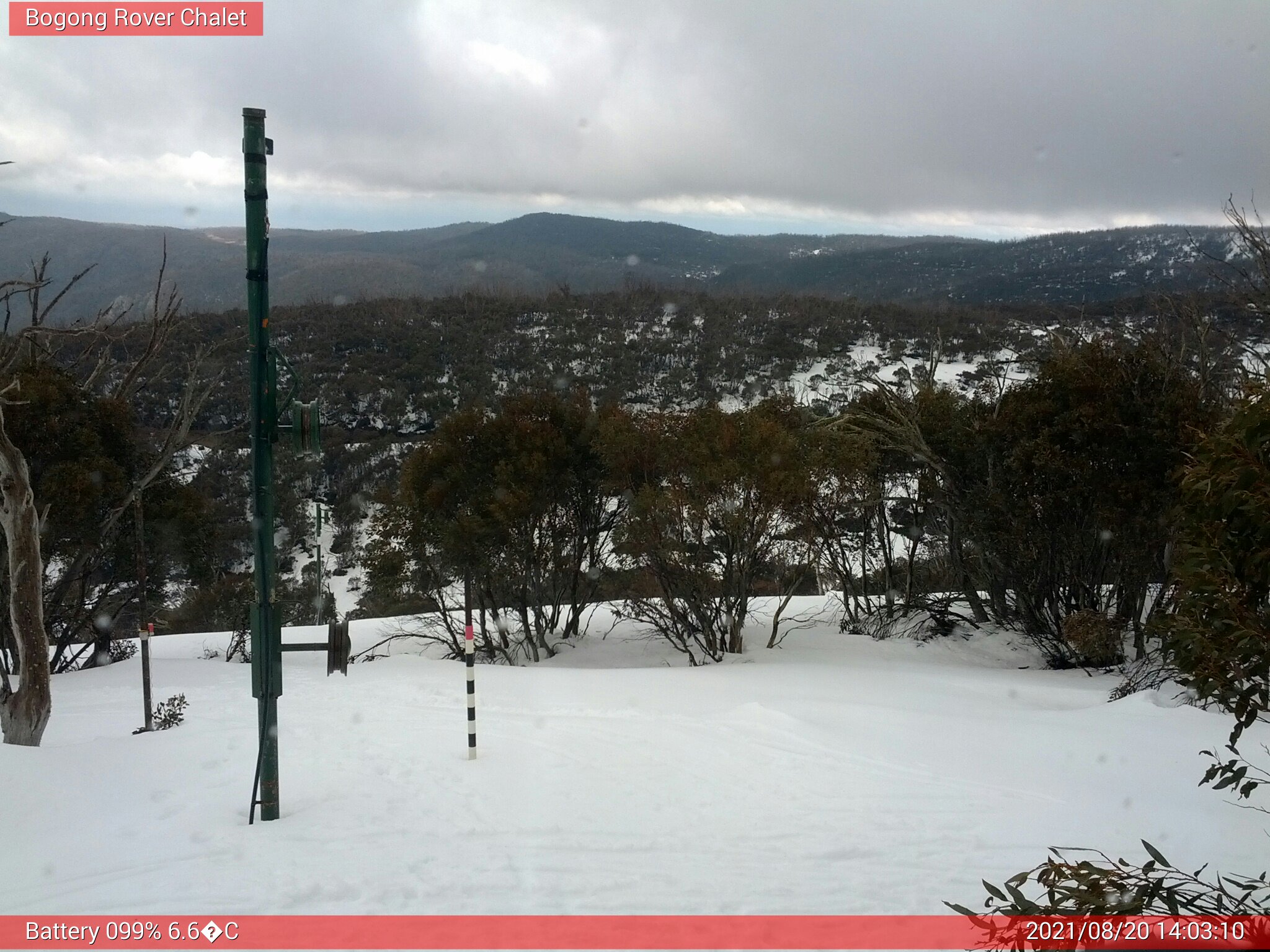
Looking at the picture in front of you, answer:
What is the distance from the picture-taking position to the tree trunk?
715 centimetres

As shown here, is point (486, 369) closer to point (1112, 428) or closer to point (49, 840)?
point (1112, 428)

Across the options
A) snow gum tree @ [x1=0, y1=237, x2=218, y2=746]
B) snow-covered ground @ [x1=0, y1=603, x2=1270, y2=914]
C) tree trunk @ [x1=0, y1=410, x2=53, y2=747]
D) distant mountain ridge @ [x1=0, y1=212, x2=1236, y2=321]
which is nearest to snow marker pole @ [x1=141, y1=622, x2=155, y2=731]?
snow-covered ground @ [x1=0, y1=603, x2=1270, y2=914]

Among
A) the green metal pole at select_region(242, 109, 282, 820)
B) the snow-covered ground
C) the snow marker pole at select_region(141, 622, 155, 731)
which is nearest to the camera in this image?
the snow-covered ground

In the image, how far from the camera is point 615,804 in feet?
18.4

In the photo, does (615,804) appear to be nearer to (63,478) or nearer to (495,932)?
(495,932)

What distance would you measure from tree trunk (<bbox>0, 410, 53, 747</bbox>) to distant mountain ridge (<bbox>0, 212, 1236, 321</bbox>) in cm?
2829

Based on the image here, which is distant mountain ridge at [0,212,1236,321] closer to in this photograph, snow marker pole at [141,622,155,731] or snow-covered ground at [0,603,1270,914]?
snow marker pole at [141,622,155,731]

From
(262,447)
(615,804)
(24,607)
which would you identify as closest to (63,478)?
(24,607)

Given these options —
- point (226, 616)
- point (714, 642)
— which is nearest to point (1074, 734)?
point (714, 642)

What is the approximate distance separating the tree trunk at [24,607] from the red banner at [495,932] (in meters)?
4.10

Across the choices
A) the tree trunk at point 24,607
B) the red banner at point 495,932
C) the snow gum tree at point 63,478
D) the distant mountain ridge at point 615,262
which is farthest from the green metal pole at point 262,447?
the distant mountain ridge at point 615,262

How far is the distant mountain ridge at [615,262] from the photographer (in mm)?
55531

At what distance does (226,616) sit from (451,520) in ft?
30.0

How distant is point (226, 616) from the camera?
21.6 m
